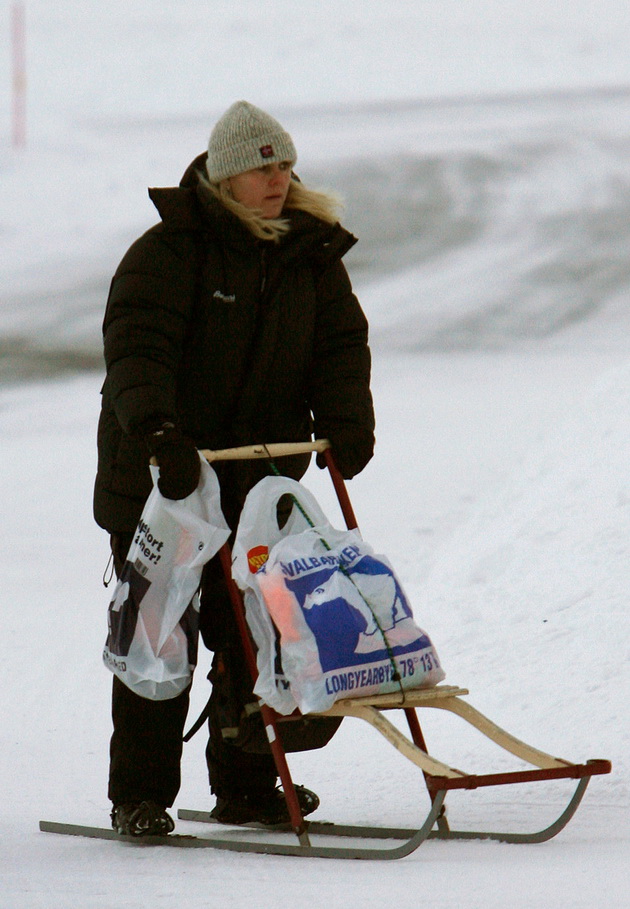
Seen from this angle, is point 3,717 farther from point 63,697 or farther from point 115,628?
point 115,628

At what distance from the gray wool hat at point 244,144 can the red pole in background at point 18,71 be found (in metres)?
16.2

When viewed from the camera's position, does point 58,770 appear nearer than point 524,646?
Yes

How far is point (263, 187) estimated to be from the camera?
148 inches

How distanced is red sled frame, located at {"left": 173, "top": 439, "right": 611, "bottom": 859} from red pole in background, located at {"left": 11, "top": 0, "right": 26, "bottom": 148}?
16476 mm

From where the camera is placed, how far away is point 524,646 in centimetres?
532

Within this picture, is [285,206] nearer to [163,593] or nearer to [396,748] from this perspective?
[163,593]

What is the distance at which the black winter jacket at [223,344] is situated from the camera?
12.0ft

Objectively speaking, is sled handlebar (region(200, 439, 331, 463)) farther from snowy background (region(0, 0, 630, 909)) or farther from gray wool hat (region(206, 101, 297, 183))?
snowy background (region(0, 0, 630, 909))

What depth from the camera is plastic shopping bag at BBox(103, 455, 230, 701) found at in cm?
365

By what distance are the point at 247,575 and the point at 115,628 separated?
37cm

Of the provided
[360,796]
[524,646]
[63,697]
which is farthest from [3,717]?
[524,646]

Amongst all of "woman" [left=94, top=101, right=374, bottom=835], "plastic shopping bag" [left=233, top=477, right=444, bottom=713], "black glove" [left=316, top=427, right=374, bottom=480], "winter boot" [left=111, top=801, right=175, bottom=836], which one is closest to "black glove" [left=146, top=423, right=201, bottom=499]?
"woman" [left=94, top=101, right=374, bottom=835]

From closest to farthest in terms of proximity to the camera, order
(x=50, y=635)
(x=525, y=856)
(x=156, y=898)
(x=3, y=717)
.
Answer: (x=156, y=898) < (x=525, y=856) < (x=3, y=717) < (x=50, y=635)

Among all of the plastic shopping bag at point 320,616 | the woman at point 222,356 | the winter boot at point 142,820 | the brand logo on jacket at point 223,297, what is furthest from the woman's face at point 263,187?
the winter boot at point 142,820
